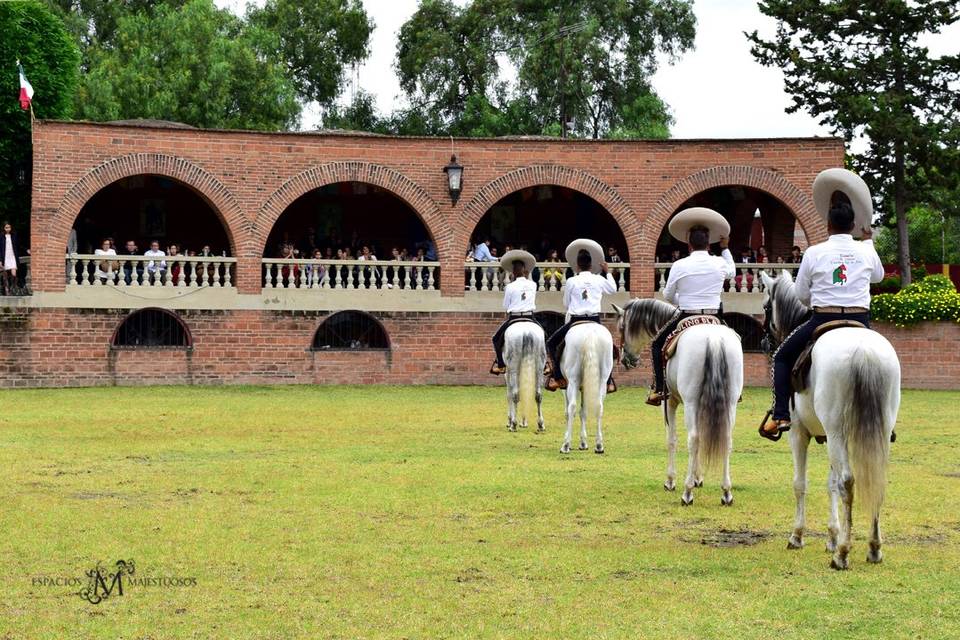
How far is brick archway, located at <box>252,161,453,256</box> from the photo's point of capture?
29203 mm

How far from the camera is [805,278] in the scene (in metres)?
9.19

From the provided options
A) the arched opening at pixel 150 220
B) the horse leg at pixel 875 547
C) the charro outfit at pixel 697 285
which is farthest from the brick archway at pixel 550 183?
the horse leg at pixel 875 547

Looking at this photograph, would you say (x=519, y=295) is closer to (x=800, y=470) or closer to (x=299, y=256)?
(x=800, y=470)

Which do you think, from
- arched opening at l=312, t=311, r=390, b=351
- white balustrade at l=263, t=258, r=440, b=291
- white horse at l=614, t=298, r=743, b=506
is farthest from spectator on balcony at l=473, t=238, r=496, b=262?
white horse at l=614, t=298, r=743, b=506

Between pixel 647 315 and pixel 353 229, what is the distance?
21040mm

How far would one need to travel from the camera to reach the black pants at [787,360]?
908cm

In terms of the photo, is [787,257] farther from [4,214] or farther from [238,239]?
[4,214]

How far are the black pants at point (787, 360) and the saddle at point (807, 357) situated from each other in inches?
1.9

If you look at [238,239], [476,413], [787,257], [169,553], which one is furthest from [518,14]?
[169,553]

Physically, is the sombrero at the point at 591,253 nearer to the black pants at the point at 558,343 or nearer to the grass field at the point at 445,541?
the black pants at the point at 558,343

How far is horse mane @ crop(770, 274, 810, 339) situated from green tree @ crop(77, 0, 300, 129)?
131ft

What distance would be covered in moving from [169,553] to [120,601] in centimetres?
147

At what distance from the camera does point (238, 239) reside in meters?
29.0

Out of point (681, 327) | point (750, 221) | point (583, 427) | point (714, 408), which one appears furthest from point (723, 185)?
point (714, 408)
